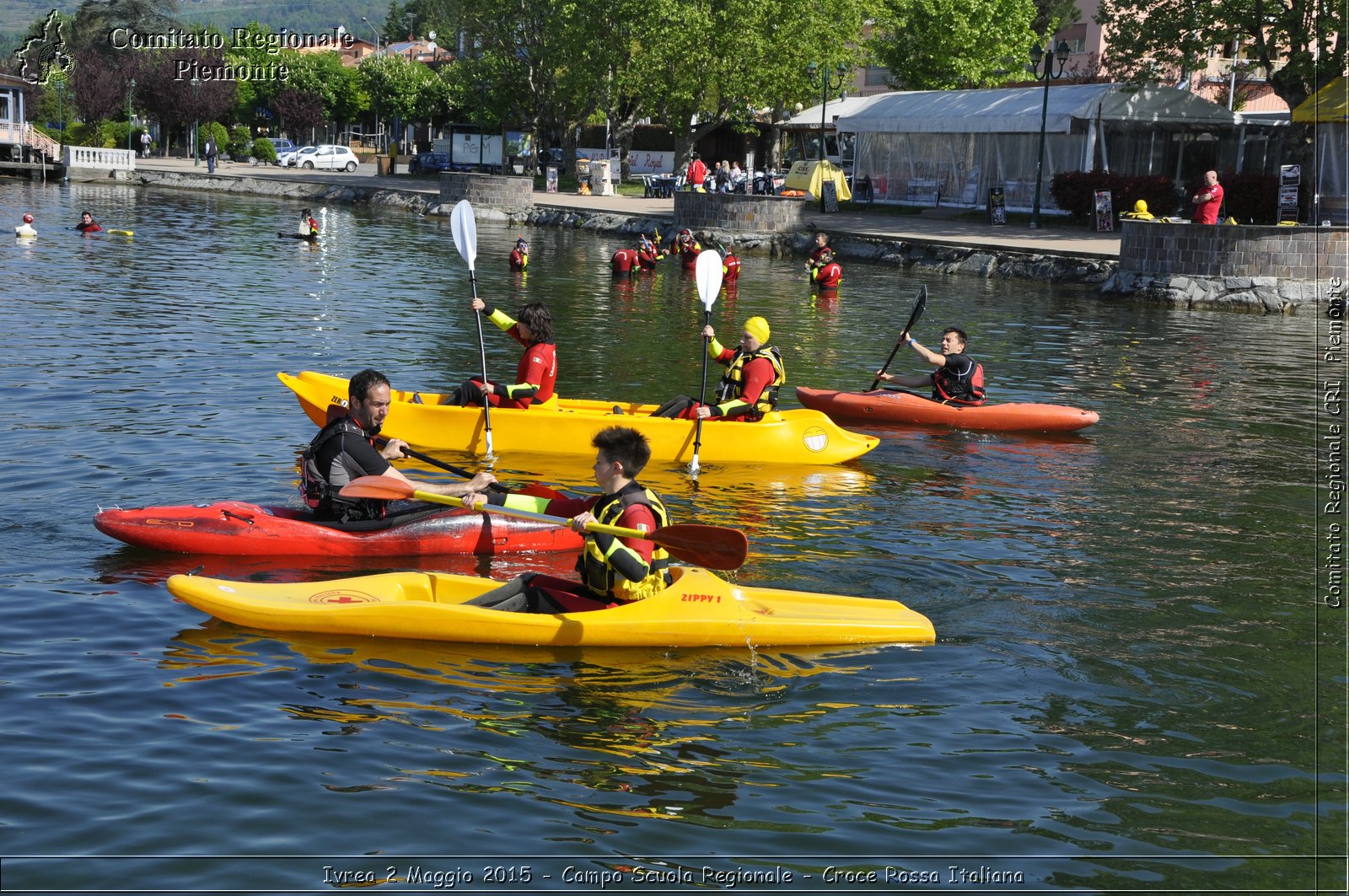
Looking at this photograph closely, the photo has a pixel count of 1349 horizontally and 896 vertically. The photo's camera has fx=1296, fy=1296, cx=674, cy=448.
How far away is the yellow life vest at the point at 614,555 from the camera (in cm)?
760

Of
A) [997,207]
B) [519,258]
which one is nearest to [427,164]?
[997,207]

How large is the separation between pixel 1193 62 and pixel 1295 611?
83.5 ft

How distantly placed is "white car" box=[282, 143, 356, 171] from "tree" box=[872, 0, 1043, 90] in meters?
27.6

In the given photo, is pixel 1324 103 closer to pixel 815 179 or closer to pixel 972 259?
pixel 972 259

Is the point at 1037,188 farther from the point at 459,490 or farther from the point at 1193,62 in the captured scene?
the point at 459,490

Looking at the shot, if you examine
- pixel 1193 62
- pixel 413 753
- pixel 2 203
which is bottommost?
pixel 413 753

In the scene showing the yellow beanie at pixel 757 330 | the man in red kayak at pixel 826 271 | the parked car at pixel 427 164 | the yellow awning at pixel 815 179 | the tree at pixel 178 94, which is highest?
the tree at pixel 178 94

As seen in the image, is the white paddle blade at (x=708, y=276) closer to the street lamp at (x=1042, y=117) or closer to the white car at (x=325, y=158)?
the street lamp at (x=1042, y=117)

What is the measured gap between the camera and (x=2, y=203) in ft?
129

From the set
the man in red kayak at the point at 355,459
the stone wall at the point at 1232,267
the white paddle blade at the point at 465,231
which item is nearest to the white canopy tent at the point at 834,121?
the stone wall at the point at 1232,267

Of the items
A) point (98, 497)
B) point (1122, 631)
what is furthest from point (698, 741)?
point (98, 497)

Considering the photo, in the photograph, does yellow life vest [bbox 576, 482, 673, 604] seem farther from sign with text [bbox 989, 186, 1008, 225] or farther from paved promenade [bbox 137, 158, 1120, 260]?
sign with text [bbox 989, 186, 1008, 225]

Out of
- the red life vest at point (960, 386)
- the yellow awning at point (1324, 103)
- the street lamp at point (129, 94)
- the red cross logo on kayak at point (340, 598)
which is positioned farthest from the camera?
the street lamp at point (129, 94)

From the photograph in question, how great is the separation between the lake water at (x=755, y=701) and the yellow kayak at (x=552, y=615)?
0.12 metres
